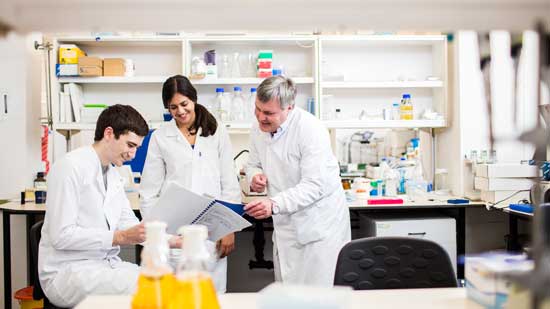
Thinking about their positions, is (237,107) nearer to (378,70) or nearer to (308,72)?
(308,72)

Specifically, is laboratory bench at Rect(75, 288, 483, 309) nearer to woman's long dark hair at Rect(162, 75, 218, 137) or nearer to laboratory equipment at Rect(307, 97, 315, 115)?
woman's long dark hair at Rect(162, 75, 218, 137)

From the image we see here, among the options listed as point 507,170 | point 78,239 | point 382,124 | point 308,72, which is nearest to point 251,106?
point 308,72

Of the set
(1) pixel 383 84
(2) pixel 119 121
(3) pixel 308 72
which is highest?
(3) pixel 308 72

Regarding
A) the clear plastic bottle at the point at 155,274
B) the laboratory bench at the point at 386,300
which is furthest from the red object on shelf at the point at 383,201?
the clear plastic bottle at the point at 155,274

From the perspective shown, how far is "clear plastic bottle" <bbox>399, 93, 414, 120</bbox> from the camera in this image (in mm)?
3553

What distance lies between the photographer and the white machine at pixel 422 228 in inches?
120

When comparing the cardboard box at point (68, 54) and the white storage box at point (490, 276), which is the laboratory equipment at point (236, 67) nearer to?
the cardboard box at point (68, 54)

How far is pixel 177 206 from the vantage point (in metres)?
1.77

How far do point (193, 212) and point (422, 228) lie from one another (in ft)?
5.57

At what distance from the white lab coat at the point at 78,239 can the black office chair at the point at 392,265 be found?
29.2 inches

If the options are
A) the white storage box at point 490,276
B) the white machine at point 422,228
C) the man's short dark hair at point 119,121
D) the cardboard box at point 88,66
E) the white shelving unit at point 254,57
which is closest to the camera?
the white storage box at point 490,276

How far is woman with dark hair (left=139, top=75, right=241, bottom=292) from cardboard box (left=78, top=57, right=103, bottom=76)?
1.25m

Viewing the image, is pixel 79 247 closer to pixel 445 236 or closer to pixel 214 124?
pixel 214 124

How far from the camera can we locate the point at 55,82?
349 cm
